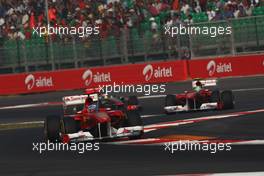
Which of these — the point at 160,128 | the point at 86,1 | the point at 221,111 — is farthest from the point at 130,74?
the point at 160,128

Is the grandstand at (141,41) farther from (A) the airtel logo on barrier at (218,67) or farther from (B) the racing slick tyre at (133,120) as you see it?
(B) the racing slick tyre at (133,120)

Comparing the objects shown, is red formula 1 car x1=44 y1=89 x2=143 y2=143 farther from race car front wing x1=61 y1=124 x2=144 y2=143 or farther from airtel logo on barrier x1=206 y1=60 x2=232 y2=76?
airtel logo on barrier x1=206 y1=60 x2=232 y2=76

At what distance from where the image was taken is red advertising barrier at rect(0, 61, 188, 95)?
2925 cm

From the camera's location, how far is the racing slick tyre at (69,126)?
14.2 meters

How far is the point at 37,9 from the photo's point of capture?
3269cm

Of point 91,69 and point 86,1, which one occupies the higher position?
point 86,1

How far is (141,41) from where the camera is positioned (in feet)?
95.7

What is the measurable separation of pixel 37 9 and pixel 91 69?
15.3 feet


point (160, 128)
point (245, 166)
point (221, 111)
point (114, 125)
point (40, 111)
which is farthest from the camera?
point (40, 111)

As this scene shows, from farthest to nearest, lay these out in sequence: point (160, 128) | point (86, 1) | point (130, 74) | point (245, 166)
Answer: point (86, 1) → point (130, 74) → point (160, 128) → point (245, 166)

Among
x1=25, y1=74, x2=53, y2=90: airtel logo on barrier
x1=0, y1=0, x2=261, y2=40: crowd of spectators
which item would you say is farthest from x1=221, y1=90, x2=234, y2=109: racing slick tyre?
x1=25, y1=74, x2=53, y2=90: airtel logo on barrier

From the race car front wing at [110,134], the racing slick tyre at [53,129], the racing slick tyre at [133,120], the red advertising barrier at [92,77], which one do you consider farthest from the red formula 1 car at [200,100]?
the red advertising barrier at [92,77]

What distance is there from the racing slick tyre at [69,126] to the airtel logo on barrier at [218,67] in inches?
591

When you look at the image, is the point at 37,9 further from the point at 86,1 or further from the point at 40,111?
the point at 40,111
